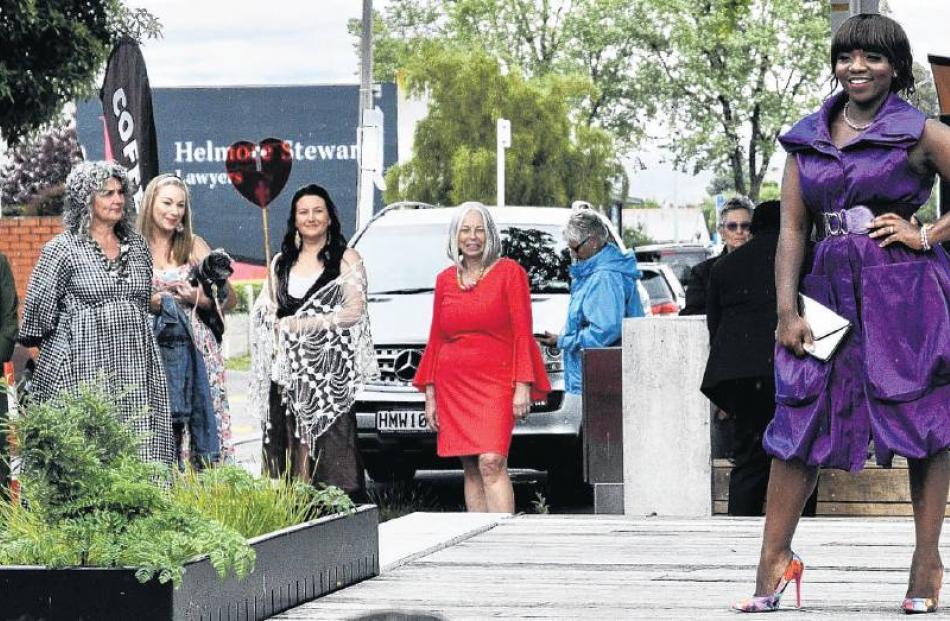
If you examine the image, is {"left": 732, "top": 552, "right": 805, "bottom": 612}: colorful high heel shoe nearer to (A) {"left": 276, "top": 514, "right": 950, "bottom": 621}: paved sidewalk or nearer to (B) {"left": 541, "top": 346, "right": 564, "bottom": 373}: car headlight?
(A) {"left": 276, "top": 514, "right": 950, "bottom": 621}: paved sidewalk

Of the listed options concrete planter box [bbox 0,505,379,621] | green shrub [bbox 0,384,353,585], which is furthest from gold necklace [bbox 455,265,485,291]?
green shrub [bbox 0,384,353,585]

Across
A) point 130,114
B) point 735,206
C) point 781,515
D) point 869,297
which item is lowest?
point 781,515

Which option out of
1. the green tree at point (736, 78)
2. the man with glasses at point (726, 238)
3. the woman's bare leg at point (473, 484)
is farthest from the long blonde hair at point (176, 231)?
the green tree at point (736, 78)

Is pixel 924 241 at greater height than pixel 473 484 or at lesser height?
greater

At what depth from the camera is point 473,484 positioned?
418 inches

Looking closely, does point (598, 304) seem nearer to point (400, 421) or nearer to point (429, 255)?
point (400, 421)

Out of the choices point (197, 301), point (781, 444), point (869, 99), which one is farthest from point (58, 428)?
point (197, 301)

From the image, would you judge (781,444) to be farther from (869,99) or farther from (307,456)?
(307,456)

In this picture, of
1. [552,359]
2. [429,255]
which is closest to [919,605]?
[552,359]

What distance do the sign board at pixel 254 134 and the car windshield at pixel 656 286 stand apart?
4838 centimetres

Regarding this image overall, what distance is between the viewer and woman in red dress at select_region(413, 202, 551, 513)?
10414 mm

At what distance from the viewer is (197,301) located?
9633mm

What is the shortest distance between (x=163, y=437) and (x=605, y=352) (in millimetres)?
2614

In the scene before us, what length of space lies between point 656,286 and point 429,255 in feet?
27.8
